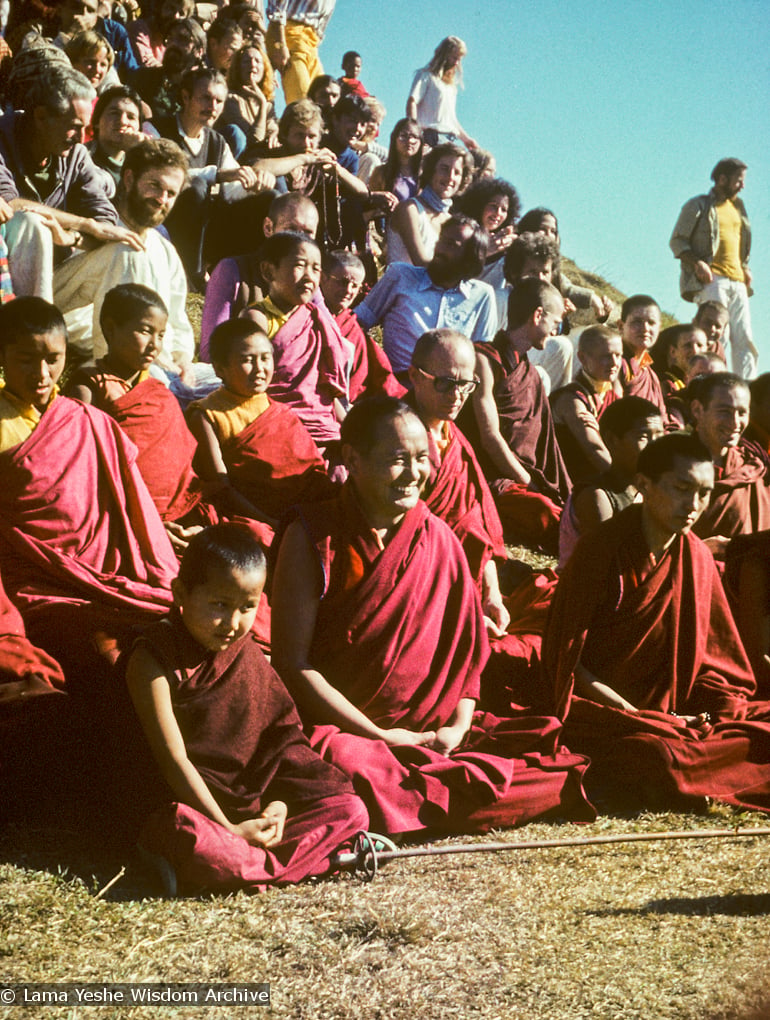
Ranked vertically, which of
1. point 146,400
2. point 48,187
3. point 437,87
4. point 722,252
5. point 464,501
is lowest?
point 464,501

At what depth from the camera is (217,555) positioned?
371 cm

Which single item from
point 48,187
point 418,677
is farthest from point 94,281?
point 418,677

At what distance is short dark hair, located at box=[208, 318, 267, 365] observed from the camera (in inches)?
238

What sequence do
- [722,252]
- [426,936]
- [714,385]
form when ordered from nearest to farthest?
[426,936], [714,385], [722,252]

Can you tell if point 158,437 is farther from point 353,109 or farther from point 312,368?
point 353,109

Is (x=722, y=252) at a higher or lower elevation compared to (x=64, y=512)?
higher

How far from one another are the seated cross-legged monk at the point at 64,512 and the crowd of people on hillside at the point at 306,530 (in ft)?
0.04

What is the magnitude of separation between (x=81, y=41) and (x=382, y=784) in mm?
6188

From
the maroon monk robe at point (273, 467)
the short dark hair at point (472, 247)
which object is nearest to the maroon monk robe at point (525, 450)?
the short dark hair at point (472, 247)

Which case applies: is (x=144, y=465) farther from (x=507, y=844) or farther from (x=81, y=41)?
(x=81, y=41)

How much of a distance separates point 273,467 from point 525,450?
8.52 ft

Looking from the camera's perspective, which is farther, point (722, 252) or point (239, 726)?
point (722, 252)

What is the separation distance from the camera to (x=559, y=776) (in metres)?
4.54

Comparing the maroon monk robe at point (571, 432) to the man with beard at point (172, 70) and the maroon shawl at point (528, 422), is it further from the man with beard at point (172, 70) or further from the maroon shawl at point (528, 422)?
the man with beard at point (172, 70)
